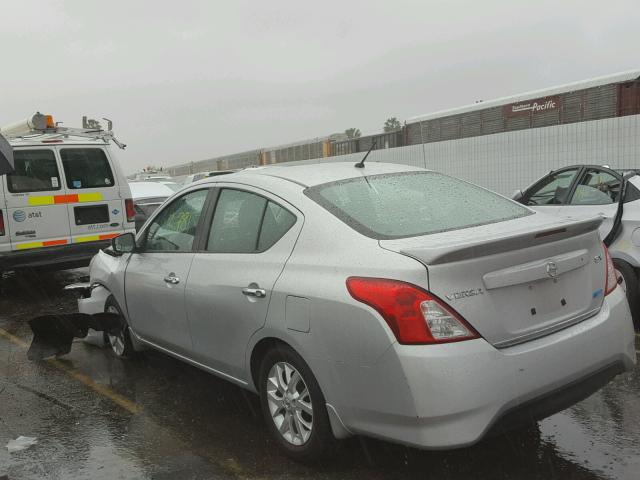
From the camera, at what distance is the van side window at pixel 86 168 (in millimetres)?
8375

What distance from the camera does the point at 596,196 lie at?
6035 mm

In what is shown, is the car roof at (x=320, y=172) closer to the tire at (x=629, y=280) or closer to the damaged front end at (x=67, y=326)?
the damaged front end at (x=67, y=326)

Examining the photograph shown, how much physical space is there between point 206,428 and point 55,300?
5.20 m

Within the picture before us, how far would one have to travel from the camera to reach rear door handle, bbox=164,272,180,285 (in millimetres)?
3972

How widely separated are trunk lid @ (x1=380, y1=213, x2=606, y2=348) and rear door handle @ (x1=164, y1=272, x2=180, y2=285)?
169 cm

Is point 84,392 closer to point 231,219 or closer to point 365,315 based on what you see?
point 231,219

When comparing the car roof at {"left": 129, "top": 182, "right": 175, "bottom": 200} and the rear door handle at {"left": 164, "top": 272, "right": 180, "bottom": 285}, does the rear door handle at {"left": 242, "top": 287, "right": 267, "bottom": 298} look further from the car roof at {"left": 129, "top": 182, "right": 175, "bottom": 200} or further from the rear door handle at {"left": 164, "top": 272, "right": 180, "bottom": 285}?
the car roof at {"left": 129, "top": 182, "right": 175, "bottom": 200}

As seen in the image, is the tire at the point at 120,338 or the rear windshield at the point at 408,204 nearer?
the rear windshield at the point at 408,204

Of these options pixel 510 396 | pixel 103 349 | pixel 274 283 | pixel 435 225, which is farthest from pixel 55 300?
pixel 510 396

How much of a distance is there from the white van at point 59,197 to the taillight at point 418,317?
6.67 m

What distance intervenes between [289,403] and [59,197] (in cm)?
625

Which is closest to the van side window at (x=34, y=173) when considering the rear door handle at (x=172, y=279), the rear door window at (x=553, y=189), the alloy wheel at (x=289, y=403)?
the rear door handle at (x=172, y=279)

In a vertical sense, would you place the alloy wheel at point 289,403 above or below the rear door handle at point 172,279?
below

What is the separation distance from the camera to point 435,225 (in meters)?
3.16
